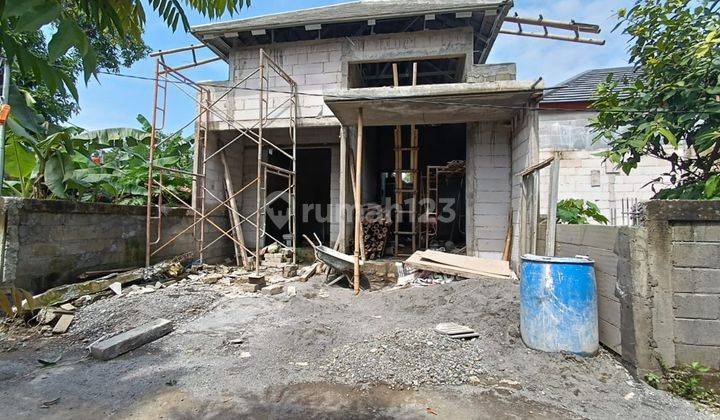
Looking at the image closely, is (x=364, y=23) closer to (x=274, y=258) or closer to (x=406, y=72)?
(x=406, y=72)

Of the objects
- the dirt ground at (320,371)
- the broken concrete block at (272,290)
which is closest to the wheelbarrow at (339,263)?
the broken concrete block at (272,290)

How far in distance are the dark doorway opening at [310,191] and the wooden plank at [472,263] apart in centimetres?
551

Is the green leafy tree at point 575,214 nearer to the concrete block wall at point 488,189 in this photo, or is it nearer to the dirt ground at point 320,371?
the concrete block wall at point 488,189

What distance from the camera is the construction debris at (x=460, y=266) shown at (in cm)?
617

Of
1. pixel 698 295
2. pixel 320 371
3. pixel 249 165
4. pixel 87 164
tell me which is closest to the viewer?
pixel 698 295

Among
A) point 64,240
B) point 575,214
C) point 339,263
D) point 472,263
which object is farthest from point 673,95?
point 64,240

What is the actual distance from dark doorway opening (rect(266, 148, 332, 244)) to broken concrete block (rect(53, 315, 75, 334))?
6981 mm

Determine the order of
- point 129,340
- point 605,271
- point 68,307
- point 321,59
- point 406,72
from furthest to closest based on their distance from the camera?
point 406,72
point 321,59
point 68,307
point 129,340
point 605,271

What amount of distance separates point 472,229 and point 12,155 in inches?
326

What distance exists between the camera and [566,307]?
3.54 metres

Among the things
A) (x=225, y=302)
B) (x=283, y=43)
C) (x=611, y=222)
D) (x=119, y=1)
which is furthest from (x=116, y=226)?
(x=611, y=222)

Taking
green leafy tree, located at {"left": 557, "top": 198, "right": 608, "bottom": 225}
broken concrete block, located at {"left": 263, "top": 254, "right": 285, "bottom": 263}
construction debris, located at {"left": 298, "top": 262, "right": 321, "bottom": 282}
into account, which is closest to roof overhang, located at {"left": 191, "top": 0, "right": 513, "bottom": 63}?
green leafy tree, located at {"left": 557, "top": 198, "right": 608, "bottom": 225}

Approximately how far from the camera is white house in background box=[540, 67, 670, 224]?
28.9ft

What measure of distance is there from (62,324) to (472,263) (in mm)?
6225
